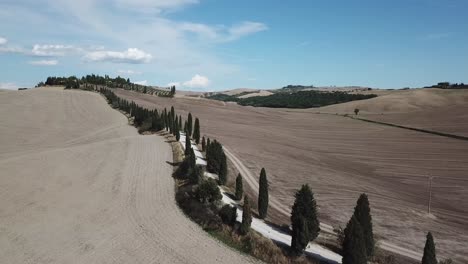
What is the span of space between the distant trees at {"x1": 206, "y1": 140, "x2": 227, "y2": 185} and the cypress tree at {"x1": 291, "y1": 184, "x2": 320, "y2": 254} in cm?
1354

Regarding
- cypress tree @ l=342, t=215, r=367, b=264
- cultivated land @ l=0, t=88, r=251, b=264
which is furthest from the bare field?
cypress tree @ l=342, t=215, r=367, b=264

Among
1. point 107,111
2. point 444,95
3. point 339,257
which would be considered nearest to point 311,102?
point 444,95

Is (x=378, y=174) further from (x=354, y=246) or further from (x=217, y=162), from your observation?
(x=354, y=246)

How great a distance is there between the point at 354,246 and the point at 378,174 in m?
→ 28.8

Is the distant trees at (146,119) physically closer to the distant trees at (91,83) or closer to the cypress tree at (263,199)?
the cypress tree at (263,199)

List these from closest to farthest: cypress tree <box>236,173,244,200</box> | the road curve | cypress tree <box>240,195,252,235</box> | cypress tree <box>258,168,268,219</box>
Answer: cypress tree <box>240,195,252,235</box> < the road curve < cypress tree <box>258,168,268,219</box> < cypress tree <box>236,173,244,200</box>

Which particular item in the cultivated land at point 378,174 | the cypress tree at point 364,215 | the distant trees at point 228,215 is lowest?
the cultivated land at point 378,174

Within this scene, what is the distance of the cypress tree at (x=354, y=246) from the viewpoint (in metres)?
19.0

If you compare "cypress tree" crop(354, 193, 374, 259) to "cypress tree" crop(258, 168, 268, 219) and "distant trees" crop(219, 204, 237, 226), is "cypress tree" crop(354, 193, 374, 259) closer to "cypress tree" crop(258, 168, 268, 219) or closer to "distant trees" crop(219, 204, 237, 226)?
"distant trees" crop(219, 204, 237, 226)

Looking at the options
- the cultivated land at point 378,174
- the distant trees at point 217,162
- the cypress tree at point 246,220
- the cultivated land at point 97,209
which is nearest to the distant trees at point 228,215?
the cypress tree at point 246,220

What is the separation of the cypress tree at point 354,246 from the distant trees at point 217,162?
17023 mm

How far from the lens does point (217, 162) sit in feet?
121

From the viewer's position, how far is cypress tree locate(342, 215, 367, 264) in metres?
Answer: 19.0

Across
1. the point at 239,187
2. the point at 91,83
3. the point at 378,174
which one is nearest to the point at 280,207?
the point at 239,187
